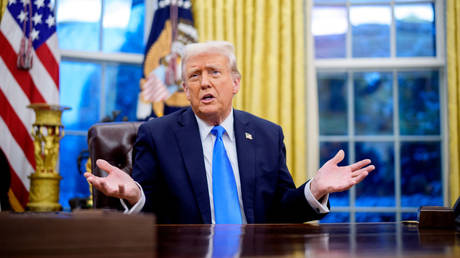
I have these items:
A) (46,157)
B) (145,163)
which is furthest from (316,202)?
(46,157)

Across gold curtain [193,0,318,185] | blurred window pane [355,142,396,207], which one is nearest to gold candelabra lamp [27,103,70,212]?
gold curtain [193,0,318,185]

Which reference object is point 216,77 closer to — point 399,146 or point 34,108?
point 34,108

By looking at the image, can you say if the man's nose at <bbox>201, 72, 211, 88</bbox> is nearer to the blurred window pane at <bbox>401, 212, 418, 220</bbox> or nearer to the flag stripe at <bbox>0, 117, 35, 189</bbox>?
the flag stripe at <bbox>0, 117, 35, 189</bbox>

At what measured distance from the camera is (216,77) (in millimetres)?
2102

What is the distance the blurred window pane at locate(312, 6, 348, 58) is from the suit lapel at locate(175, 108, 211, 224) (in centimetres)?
209

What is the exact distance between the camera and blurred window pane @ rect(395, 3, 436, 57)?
380 cm

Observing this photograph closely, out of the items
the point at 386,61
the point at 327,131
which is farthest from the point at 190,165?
the point at 386,61

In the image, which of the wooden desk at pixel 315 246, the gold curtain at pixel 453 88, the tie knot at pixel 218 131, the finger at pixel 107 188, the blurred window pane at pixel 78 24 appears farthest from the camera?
the blurred window pane at pixel 78 24

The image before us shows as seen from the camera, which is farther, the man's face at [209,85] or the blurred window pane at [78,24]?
the blurred window pane at [78,24]

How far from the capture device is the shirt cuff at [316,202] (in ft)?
5.74

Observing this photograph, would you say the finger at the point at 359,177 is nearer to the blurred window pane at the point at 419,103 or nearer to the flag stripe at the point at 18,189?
the flag stripe at the point at 18,189

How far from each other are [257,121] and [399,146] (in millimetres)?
2017

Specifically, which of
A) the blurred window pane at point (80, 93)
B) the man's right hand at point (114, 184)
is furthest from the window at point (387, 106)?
the man's right hand at point (114, 184)

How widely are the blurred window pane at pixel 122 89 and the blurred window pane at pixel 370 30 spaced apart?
1.68 meters
